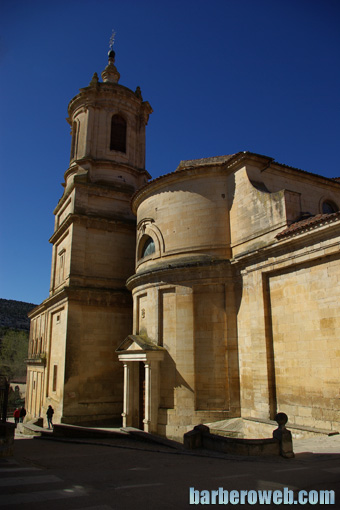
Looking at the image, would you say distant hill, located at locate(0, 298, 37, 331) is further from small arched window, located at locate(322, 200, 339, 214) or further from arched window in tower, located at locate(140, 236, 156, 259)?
small arched window, located at locate(322, 200, 339, 214)

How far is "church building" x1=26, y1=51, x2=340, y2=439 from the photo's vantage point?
1168cm

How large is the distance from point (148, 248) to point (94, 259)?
14.1 ft

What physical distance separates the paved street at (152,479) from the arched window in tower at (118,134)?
20204mm

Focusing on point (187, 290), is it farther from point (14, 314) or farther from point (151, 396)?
point (14, 314)

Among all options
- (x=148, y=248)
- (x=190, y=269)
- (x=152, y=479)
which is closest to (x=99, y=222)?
(x=148, y=248)

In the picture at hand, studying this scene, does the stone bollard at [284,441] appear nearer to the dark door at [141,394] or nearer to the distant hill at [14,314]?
the dark door at [141,394]

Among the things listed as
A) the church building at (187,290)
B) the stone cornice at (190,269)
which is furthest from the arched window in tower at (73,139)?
the stone cornice at (190,269)

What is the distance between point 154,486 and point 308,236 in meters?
8.22

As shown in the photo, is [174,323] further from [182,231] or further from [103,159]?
[103,159]

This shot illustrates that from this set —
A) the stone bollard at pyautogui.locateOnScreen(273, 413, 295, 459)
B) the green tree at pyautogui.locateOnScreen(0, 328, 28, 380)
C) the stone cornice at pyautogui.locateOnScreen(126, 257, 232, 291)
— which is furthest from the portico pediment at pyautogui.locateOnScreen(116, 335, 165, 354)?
the green tree at pyautogui.locateOnScreen(0, 328, 28, 380)

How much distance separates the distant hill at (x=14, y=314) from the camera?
300 feet

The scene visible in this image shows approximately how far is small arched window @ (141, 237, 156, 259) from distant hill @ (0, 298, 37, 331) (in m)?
78.7

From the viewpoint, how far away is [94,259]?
2156 centimetres

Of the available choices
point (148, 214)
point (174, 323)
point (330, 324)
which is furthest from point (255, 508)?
point (148, 214)
